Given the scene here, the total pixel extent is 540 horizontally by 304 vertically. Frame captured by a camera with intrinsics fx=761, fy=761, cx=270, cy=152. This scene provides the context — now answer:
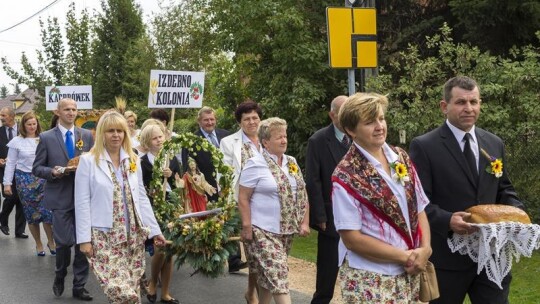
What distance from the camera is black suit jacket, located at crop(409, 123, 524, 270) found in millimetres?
4980

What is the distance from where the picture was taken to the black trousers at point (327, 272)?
22.2 feet

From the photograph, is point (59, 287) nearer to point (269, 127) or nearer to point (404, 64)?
point (269, 127)

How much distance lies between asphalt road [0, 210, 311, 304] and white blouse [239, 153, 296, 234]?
1.83 meters

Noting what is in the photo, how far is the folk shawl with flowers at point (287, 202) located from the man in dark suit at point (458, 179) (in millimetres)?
1738

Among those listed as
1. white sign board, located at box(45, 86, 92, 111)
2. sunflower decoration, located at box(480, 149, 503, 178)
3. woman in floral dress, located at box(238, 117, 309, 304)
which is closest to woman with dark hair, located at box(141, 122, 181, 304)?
woman in floral dress, located at box(238, 117, 309, 304)

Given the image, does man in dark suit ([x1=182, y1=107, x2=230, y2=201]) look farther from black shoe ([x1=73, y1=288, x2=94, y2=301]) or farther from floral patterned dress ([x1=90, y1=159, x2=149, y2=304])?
floral patterned dress ([x1=90, y1=159, x2=149, y2=304])

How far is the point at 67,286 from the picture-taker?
9031mm

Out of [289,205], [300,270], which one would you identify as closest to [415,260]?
[289,205]

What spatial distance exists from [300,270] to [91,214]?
3867mm

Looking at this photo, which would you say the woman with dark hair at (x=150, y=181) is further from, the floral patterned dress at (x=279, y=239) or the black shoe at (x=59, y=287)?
the floral patterned dress at (x=279, y=239)

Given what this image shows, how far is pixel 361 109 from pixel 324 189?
2.77m

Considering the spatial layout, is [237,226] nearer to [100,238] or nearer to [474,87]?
[100,238]

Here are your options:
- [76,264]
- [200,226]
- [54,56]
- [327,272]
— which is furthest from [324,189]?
[54,56]

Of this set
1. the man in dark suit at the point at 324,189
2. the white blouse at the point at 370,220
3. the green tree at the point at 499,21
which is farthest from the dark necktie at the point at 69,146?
the green tree at the point at 499,21
